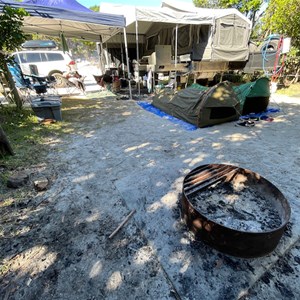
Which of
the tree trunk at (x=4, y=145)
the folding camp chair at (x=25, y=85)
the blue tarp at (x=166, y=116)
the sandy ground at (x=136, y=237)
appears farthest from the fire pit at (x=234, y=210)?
the folding camp chair at (x=25, y=85)

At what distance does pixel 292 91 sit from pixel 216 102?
19.1ft

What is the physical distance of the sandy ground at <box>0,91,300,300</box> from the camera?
1.29 metres

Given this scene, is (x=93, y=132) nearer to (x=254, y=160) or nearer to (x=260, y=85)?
(x=254, y=160)

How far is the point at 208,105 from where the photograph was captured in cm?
404

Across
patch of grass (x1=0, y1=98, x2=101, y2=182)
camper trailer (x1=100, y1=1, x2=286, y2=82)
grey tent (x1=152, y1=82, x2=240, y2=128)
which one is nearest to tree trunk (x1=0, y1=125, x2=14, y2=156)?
patch of grass (x1=0, y1=98, x2=101, y2=182)

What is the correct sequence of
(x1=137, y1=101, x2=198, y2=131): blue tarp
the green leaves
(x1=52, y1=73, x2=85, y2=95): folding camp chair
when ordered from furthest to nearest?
(x1=52, y1=73, x2=85, y2=95): folding camp chair
(x1=137, y1=101, x2=198, y2=131): blue tarp
the green leaves

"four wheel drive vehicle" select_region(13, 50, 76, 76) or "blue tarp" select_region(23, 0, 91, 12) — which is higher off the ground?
"blue tarp" select_region(23, 0, 91, 12)

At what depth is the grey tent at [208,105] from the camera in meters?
4.05

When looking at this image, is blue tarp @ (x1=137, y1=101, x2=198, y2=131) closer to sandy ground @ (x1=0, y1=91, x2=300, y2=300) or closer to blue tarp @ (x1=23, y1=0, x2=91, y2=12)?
sandy ground @ (x1=0, y1=91, x2=300, y2=300)

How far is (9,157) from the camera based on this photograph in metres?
2.92

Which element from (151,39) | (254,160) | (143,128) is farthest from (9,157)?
(151,39)

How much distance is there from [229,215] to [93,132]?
328cm

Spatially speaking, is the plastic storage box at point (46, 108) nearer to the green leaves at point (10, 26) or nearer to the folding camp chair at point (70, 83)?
the green leaves at point (10, 26)

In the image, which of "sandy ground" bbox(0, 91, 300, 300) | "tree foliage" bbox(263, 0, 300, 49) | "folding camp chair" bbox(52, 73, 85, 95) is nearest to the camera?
"sandy ground" bbox(0, 91, 300, 300)
